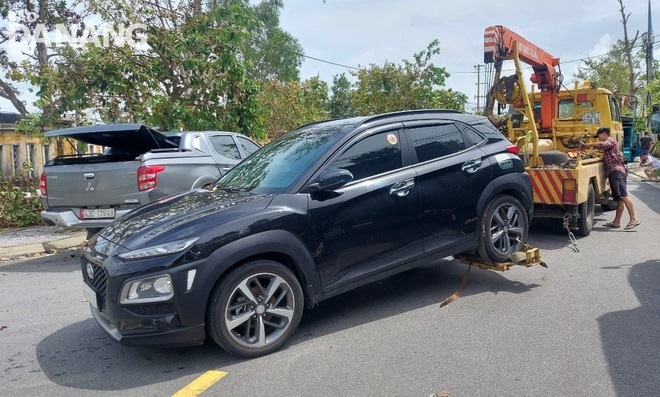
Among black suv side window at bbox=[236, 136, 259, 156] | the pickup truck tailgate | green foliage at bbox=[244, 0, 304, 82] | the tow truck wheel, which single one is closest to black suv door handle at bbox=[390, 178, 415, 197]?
the pickup truck tailgate

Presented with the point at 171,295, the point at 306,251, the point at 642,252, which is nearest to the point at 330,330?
the point at 306,251

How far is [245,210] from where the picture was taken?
4.04 m

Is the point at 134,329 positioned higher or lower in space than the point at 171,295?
lower

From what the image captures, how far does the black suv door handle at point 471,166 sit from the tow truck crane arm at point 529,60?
423cm

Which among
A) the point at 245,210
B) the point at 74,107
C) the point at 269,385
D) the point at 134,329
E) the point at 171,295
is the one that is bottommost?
the point at 269,385

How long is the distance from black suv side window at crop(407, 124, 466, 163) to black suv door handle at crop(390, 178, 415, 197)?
1.07 ft

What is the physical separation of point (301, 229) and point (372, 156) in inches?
42.4

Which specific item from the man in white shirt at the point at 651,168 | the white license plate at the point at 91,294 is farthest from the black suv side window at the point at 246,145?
the man in white shirt at the point at 651,168

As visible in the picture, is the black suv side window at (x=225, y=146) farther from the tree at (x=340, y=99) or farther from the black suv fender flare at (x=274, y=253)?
the tree at (x=340, y=99)

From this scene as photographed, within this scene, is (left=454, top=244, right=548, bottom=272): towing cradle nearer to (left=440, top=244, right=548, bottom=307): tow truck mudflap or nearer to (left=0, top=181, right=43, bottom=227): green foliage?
(left=440, top=244, right=548, bottom=307): tow truck mudflap

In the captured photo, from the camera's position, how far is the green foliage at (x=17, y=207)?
10.4m

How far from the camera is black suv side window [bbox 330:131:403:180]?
4.64 meters

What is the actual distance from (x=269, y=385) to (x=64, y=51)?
34.9 ft

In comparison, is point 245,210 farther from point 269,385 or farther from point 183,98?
point 183,98
